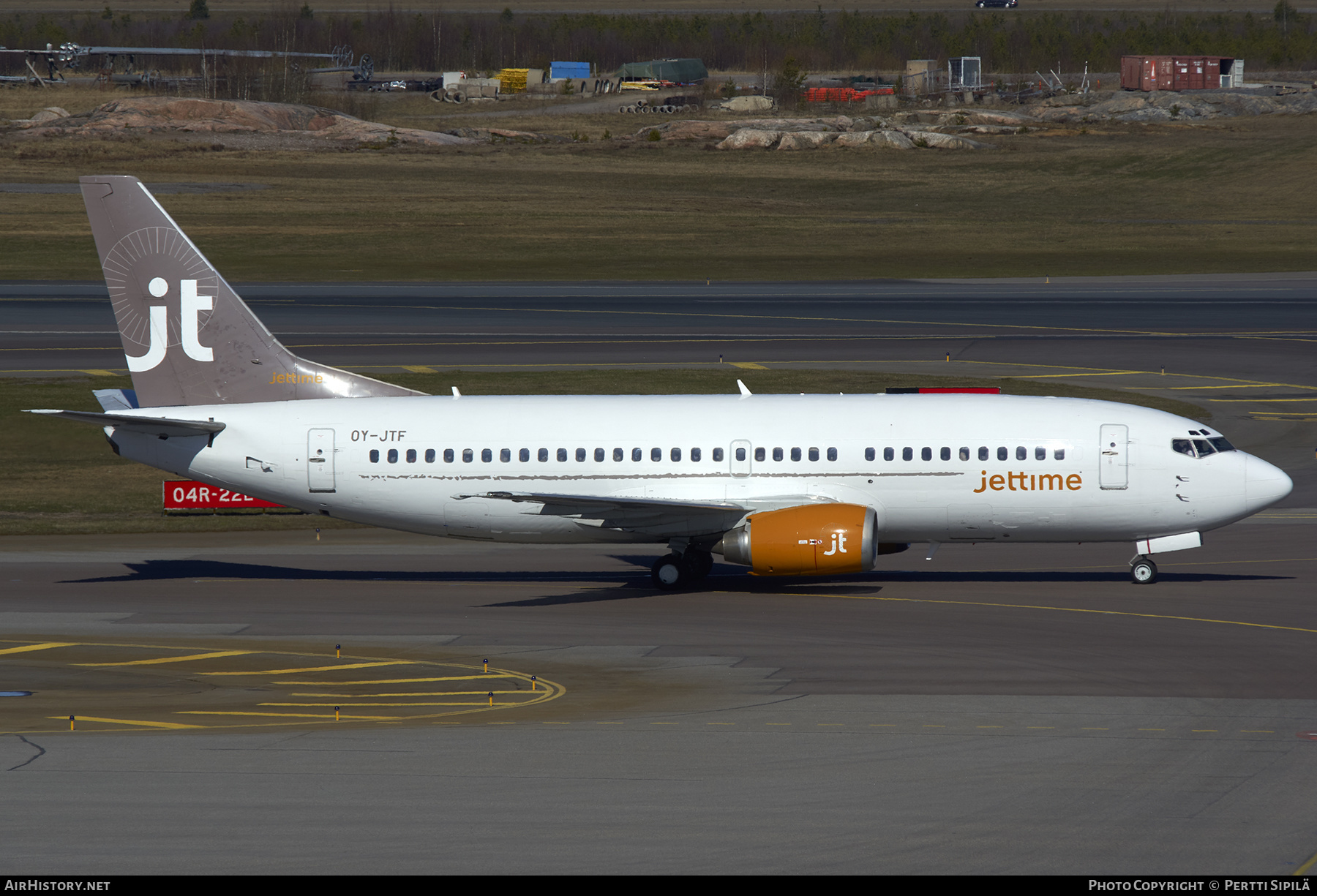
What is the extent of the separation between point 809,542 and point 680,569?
4.12 m

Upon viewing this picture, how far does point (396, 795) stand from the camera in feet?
70.5

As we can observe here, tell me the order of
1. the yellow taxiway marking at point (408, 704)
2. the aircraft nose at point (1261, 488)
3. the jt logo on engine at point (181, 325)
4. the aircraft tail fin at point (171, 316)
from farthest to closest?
1. the jt logo on engine at point (181, 325)
2. the aircraft tail fin at point (171, 316)
3. the aircraft nose at point (1261, 488)
4. the yellow taxiway marking at point (408, 704)

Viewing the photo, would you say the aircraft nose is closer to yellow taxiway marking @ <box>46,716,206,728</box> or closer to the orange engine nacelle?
the orange engine nacelle

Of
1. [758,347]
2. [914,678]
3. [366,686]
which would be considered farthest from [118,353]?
[914,678]

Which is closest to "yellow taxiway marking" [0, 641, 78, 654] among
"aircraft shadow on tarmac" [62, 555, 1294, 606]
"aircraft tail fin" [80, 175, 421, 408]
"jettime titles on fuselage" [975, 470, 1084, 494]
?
"aircraft shadow on tarmac" [62, 555, 1294, 606]

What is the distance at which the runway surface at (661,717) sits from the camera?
A: 19.5 metres

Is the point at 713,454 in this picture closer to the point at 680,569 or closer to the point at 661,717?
the point at 680,569

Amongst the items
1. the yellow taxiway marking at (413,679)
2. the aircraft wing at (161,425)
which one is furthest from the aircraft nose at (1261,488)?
the aircraft wing at (161,425)

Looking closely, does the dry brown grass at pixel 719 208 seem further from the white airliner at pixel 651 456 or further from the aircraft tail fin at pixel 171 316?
the white airliner at pixel 651 456

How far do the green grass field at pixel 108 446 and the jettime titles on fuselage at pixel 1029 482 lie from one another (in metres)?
21.1

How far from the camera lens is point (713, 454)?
3703 centimetres

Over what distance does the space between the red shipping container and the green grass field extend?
46cm

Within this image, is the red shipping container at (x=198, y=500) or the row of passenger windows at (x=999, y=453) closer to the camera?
the row of passenger windows at (x=999, y=453)

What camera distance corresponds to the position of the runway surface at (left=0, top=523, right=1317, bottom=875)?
19.5 meters
